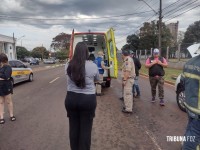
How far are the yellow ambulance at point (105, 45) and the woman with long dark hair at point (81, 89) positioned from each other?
23.7ft

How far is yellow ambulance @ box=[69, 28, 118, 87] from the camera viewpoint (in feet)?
37.2

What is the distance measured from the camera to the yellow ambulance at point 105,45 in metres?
11.3

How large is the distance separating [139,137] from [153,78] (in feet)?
11.2

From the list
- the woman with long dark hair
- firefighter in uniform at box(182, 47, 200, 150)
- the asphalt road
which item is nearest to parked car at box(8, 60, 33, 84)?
the asphalt road

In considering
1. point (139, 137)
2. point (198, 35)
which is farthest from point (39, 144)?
point (198, 35)

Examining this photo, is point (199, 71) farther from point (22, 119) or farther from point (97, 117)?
point (22, 119)

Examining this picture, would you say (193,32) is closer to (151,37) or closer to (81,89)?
(151,37)

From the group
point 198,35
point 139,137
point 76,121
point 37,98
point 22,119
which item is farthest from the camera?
point 198,35

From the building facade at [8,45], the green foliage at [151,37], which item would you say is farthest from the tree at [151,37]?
the building facade at [8,45]

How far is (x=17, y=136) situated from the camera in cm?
572

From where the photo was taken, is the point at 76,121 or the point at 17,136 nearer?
the point at 76,121

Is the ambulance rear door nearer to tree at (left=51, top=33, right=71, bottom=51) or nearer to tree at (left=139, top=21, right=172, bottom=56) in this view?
tree at (left=139, top=21, right=172, bottom=56)


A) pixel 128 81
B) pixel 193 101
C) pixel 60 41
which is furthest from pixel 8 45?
pixel 193 101

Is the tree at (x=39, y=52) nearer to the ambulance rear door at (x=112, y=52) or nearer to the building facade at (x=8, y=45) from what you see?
the building facade at (x=8, y=45)
